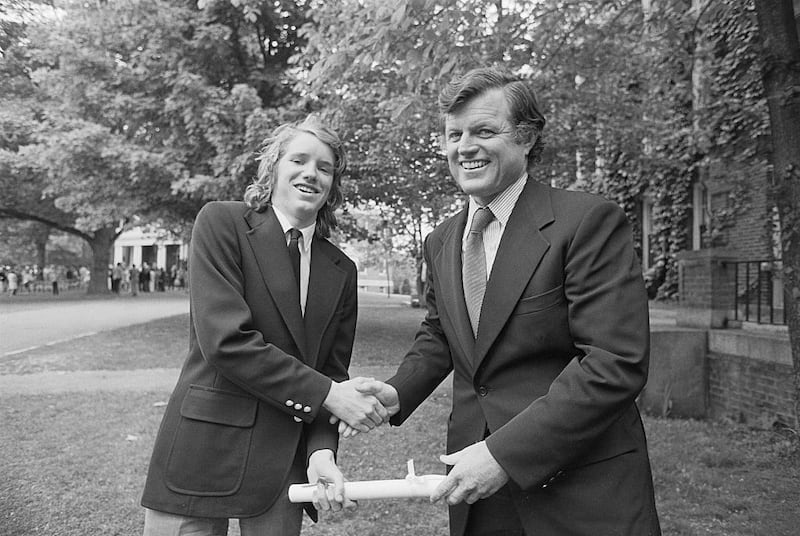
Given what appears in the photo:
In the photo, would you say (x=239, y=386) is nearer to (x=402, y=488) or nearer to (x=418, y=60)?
(x=402, y=488)

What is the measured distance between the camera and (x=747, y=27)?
32.9ft

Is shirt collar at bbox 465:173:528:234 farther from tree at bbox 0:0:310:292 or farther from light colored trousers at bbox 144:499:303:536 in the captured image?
tree at bbox 0:0:310:292

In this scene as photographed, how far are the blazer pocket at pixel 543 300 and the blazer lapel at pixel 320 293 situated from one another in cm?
84

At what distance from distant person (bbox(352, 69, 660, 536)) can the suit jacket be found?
0.31m

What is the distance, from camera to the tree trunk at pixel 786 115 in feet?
15.3

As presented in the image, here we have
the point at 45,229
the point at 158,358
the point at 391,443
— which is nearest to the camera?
the point at 391,443

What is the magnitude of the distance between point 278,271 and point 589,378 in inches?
44.5

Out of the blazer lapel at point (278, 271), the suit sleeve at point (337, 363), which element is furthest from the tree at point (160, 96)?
the blazer lapel at point (278, 271)

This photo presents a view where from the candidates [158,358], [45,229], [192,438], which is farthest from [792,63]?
[45,229]

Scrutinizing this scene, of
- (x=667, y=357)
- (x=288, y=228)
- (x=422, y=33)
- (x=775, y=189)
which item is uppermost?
(x=422, y=33)

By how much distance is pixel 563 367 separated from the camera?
1925mm

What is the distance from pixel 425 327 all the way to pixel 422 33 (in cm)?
400

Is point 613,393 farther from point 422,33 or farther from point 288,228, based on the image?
point 422,33

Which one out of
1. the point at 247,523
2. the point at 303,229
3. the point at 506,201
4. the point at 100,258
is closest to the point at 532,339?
the point at 506,201
